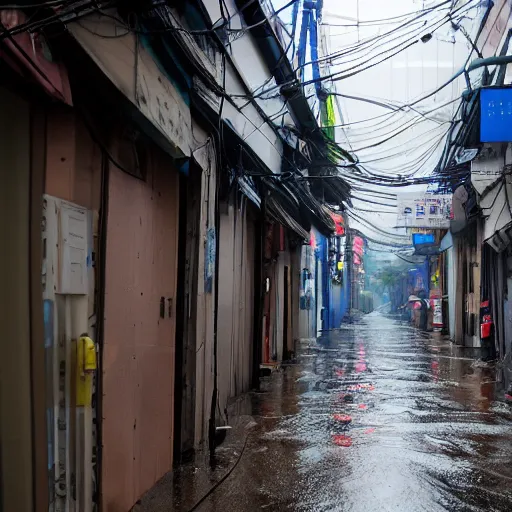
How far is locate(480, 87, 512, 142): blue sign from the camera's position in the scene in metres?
11.7

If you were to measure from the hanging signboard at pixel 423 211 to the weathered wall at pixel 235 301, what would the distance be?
11856 millimetres

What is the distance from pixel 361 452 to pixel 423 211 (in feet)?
54.5

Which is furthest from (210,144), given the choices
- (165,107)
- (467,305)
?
(467,305)

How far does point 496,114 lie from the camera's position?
11.9 m

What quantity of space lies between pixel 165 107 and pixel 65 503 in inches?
Answer: 116

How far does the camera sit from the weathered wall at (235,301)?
814cm

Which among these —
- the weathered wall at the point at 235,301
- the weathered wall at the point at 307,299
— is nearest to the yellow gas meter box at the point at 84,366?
the weathered wall at the point at 235,301

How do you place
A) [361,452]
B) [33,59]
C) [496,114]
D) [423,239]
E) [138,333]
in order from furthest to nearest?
[423,239], [496,114], [361,452], [138,333], [33,59]

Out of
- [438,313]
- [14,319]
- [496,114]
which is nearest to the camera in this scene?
[14,319]

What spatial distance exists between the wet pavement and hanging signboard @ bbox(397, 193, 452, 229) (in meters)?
10.7

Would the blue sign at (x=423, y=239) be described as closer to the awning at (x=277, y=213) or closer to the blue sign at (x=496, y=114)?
the awning at (x=277, y=213)

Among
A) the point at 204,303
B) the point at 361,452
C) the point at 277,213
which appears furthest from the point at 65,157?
the point at 277,213

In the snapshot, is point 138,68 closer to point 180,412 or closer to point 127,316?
point 127,316

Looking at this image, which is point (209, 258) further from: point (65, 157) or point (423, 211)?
point (423, 211)
